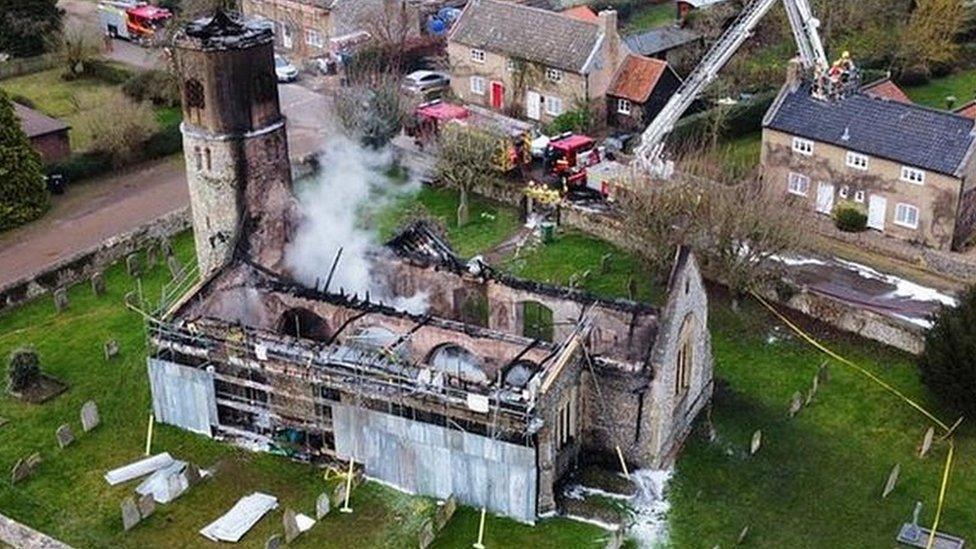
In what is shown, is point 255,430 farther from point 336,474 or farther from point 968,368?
point 968,368

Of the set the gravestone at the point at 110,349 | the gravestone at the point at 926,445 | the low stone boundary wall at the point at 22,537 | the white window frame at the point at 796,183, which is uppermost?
the white window frame at the point at 796,183

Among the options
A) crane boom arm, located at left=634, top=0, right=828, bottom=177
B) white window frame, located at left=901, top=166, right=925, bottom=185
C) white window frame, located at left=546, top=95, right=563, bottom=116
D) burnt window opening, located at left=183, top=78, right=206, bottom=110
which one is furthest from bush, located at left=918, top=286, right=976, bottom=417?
white window frame, located at left=546, top=95, right=563, bottom=116

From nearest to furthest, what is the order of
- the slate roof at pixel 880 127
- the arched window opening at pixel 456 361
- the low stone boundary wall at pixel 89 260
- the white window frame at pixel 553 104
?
1. the arched window opening at pixel 456 361
2. the low stone boundary wall at pixel 89 260
3. the slate roof at pixel 880 127
4. the white window frame at pixel 553 104

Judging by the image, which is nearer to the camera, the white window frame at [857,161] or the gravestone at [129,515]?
the gravestone at [129,515]

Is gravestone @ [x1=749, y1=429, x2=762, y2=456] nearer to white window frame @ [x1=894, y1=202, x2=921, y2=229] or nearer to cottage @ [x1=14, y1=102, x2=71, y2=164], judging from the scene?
white window frame @ [x1=894, y1=202, x2=921, y2=229]

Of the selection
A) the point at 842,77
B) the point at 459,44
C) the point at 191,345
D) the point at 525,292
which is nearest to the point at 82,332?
the point at 191,345

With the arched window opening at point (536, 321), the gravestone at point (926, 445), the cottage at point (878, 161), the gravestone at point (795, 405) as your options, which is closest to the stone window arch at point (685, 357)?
the gravestone at point (795, 405)

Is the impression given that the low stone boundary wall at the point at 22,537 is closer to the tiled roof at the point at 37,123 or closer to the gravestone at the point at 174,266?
the gravestone at the point at 174,266
